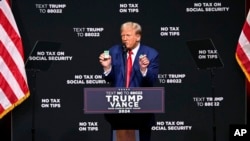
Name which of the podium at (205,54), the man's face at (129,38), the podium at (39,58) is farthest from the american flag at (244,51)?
the podium at (39,58)

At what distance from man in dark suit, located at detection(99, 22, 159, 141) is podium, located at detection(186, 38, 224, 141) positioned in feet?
1.49

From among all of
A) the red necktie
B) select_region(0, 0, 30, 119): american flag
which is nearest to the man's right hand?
the red necktie

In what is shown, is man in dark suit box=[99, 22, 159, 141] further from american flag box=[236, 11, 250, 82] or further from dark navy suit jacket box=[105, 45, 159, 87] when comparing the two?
american flag box=[236, 11, 250, 82]

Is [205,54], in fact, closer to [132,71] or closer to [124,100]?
[132,71]

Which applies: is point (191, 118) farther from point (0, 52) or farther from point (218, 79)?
point (0, 52)

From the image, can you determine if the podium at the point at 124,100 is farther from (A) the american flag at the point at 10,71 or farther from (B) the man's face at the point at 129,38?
(A) the american flag at the point at 10,71

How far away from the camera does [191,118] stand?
649 centimetres

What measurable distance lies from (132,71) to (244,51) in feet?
4.40

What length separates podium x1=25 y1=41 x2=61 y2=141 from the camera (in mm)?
6230

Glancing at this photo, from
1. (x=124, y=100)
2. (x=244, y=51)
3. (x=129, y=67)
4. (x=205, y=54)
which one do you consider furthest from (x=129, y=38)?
(x=244, y=51)

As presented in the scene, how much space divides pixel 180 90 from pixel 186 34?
0.68m

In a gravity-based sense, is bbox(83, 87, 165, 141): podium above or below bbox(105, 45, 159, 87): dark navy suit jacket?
below

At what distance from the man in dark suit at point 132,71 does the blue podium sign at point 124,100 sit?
16cm

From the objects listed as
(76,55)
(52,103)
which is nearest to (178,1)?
(76,55)
